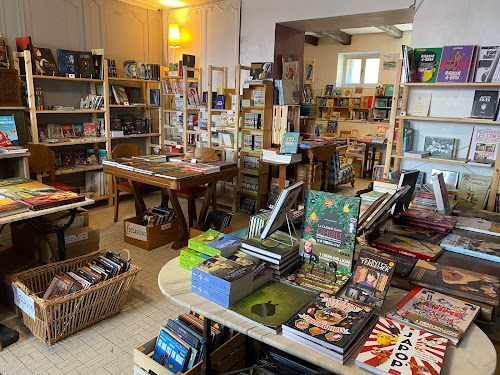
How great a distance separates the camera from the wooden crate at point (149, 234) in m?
3.82

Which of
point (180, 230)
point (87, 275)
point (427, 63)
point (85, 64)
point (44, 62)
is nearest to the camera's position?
point (87, 275)

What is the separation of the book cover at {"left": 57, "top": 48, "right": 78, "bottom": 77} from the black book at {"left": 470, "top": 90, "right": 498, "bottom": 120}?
4.59 meters

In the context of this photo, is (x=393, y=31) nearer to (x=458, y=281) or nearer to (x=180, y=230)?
(x=180, y=230)

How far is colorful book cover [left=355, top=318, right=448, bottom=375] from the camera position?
112 centimetres

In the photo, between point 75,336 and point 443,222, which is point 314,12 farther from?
point 75,336

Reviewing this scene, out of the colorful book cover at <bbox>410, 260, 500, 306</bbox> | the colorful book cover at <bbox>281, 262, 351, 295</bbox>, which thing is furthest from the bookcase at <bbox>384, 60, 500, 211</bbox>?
the colorful book cover at <bbox>281, 262, 351, 295</bbox>

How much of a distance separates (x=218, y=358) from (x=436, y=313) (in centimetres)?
98

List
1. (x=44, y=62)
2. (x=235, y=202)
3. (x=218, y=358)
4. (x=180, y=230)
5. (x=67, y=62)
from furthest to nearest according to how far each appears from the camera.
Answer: (x=235, y=202)
(x=67, y=62)
(x=44, y=62)
(x=180, y=230)
(x=218, y=358)

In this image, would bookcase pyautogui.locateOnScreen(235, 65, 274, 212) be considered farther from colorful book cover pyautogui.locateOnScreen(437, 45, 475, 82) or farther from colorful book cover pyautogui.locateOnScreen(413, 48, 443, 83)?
colorful book cover pyautogui.locateOnScreen(437, 45, 475, 82)

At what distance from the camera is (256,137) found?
4.79m

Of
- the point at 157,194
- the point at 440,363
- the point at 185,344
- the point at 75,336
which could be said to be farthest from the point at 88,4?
the point at 440,363

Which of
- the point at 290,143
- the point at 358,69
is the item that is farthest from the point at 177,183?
the point at 358,69

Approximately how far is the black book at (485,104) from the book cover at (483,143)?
6.8 inches

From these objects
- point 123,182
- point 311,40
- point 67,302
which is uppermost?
point 311,40
